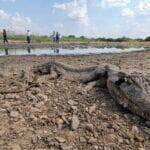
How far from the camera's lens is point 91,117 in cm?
845

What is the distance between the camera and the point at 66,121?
8320 mm

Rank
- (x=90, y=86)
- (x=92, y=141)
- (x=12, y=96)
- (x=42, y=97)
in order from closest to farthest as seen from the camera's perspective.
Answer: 1. (x=92, y=141)
2. (x=42, y=97)
3. (x=12, y=96)
4. (x=90, y=86)

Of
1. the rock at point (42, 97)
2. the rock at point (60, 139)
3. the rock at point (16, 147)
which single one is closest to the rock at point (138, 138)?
the rock at point (60, 139)

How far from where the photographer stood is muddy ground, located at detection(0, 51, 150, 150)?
7.64 metres

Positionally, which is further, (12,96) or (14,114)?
(12,96)

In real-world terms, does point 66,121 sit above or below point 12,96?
below

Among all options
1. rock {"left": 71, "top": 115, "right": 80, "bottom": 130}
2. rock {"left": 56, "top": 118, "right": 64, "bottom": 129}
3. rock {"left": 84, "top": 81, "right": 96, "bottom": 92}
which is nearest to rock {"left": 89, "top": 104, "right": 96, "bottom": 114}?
rock {"left": 71, "top": 115, "right": 80, "bottom": 130}

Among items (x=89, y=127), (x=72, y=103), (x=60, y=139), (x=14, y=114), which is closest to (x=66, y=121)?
(x=89, y=127)

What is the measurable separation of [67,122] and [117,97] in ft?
4.41

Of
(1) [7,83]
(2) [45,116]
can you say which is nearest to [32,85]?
(1) [7,83]

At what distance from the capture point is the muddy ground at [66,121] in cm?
764

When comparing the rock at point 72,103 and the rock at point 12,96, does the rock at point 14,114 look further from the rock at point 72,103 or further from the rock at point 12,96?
the rock at point 72,103

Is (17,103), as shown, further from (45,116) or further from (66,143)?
(66,143)

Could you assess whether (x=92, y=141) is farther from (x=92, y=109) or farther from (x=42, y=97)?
(x=42, y=97)
